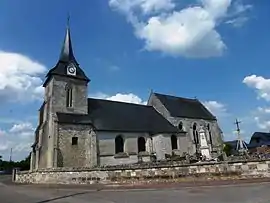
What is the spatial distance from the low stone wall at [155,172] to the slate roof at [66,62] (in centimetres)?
1518

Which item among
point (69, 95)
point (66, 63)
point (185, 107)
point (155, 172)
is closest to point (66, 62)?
point (66, 63)

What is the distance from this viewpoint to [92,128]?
32.3 m

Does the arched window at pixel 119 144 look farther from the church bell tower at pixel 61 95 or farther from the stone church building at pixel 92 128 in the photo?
the church bell tower at pixel 61 95

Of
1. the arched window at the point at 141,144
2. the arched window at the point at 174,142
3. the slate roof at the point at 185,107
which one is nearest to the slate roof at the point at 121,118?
the arched window at the point at 174,142

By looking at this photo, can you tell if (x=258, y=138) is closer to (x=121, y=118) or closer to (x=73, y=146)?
(x=121, y=118)

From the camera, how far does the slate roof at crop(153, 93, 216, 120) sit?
42.3 metres

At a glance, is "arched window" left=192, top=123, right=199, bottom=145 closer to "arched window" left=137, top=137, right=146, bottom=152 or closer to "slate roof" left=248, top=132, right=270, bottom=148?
"arched window" left=137, top=137, right=146, bottom=152

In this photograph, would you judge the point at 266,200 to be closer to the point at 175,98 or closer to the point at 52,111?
the point at 52,111

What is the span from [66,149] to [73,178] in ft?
33.3

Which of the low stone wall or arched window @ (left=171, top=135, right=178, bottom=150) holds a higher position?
arched window @ (left=171, top=135, right=178, bottom=150)

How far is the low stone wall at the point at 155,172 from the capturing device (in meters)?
14.6

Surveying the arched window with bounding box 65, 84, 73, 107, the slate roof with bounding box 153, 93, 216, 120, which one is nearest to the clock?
the arched window with bounding box 65, 84, 73, 107

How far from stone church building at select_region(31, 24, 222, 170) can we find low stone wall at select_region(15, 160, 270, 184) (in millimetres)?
8000

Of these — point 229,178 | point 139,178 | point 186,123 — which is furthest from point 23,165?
point 229,178
